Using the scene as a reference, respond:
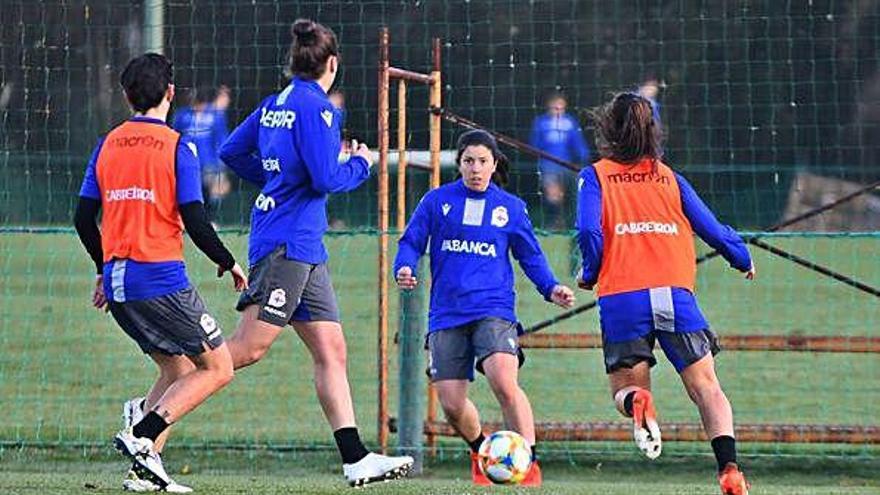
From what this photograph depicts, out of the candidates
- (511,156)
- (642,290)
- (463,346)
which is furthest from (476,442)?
(511,156)

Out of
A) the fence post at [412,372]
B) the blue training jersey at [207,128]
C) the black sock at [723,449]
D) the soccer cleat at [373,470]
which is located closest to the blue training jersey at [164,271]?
the soccer cleat at [373,470]

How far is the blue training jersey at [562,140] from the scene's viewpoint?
53.1 feet

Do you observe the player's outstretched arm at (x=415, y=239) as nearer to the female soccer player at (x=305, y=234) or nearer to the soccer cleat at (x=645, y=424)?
the female soccer player at (x=305, y=234)

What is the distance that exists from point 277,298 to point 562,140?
29.4 ft

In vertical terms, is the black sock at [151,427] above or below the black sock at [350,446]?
above

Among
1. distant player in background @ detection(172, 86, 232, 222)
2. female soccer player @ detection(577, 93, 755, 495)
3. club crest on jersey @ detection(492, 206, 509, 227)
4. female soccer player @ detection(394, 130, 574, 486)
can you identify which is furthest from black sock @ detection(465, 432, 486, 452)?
distant player in background @ detection(172, 86, 232, 222)

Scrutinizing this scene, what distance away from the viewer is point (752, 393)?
13.8 m

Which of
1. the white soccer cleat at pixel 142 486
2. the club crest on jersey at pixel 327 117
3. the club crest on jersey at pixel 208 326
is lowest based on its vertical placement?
the white soccer cleat at pixel 142 486

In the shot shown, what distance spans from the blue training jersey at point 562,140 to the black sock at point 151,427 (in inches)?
333

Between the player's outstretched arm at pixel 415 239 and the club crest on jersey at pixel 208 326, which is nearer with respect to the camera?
the club crest on jersey at pixel 208 326

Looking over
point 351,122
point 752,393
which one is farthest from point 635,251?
Result: point 351,122

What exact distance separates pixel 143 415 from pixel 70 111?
37.8 feet

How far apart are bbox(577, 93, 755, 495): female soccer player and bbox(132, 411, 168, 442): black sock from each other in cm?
175

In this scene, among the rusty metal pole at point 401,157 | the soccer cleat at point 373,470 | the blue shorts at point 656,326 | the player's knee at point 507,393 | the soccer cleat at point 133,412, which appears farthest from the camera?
the rusty metal pole at point 401,157
